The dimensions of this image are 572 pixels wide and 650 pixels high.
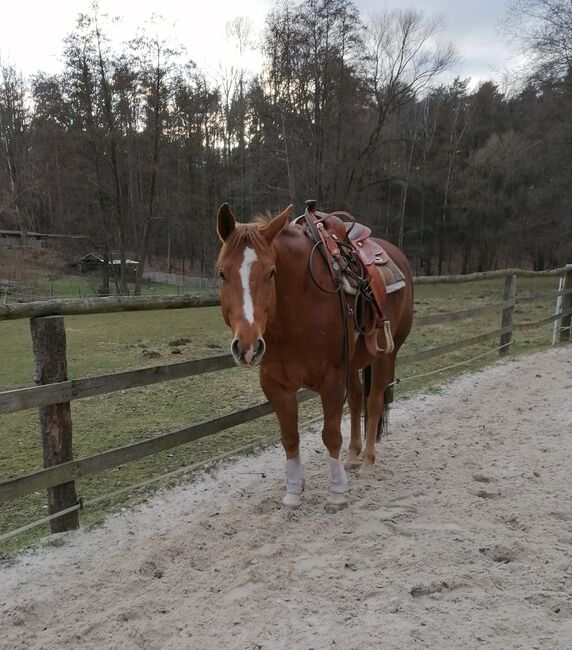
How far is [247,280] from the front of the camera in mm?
2324

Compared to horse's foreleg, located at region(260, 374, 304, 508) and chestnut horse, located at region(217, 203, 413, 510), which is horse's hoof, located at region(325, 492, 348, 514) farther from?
horse's foreleg, located at region(260, 374, 304, 508)

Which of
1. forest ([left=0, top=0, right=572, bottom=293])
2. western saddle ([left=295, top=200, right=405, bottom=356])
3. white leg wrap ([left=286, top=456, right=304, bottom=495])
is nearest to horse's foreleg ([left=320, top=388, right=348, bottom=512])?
white leg wrap ([left=286, top=456, right=304, bottom=495])

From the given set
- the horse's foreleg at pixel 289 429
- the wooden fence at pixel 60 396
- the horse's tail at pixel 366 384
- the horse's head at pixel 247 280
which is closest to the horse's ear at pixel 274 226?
the horse's head at pixel 247 280

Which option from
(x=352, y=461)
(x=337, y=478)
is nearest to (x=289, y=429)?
(x=337, y=478)

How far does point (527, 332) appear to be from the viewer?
34.0ft

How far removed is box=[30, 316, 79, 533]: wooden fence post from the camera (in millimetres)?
2619

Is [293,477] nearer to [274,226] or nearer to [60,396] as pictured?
[60,396]

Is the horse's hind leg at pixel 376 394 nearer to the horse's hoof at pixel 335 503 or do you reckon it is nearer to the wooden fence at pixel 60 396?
the horse's hoof at pixel 335 503

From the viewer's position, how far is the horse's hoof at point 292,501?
2.99m

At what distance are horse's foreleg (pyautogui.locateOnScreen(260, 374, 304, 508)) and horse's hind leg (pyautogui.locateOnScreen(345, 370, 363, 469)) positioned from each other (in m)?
0.77

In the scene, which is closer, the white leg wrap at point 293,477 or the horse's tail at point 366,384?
the white leg wrap at point 293,477

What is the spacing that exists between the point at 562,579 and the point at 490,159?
3576 cm

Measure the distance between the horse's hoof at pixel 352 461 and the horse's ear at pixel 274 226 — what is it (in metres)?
2.01

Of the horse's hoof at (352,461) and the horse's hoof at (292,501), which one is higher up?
the horse's hoof at (292,501)
